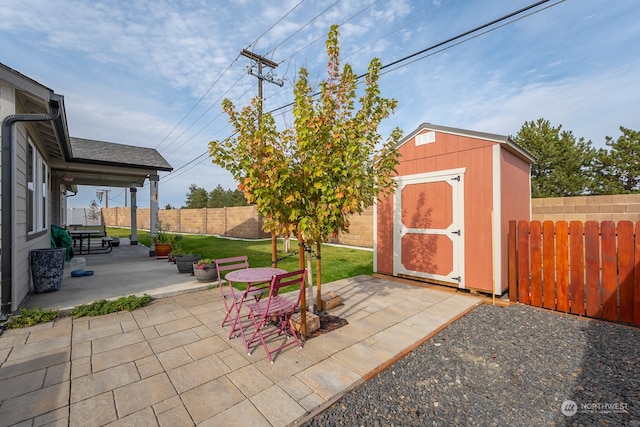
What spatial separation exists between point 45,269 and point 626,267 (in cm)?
962

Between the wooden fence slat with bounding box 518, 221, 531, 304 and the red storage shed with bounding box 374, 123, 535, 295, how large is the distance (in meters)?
0.26

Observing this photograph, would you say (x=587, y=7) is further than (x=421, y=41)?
No

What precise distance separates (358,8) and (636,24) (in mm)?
5288

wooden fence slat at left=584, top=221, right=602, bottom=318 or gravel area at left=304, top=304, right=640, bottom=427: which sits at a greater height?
wooden fence slat at left=584, top=221, right=602, bottom=318

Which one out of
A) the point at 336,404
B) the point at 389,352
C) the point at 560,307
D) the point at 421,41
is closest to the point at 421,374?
the point at 389,352

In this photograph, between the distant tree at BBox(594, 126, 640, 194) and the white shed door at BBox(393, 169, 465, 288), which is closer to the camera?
the white shed door at BBox(393, 169, 465, 288)

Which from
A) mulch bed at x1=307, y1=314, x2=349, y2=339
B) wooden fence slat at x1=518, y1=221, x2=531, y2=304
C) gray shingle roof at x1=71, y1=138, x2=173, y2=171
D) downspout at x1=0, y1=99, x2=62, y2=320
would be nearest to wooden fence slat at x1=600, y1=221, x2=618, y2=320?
wooden fence slat at x1=518, y1=221, x2=531, y2=304

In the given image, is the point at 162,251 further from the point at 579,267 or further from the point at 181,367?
the point at 579,267

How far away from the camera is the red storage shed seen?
486 centimetres

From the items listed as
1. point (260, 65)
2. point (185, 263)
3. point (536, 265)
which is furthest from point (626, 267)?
point (260, 65)

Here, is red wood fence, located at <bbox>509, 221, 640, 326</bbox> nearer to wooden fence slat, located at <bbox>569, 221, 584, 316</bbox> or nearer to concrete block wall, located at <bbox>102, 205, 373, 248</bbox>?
wooden fence slat, located at <bbox>569, 221, 584, 316</bbox>

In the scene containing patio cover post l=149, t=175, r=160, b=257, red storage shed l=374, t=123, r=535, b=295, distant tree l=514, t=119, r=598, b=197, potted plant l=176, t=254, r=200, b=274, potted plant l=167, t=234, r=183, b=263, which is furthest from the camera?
distant tree l=514, t=119, r=598, b=197

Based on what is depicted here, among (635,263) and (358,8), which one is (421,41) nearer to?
(358,8)

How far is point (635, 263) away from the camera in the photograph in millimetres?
3664
